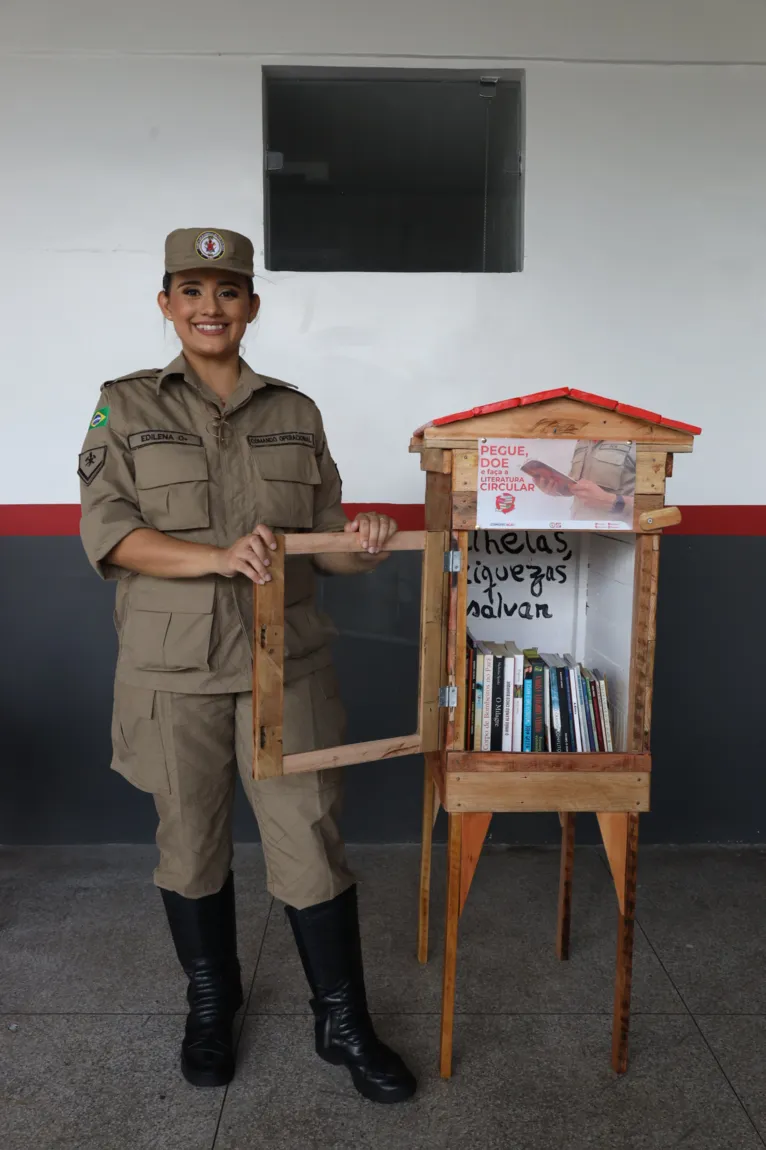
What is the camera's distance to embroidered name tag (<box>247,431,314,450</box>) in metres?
1.87

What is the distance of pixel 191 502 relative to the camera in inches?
70.9

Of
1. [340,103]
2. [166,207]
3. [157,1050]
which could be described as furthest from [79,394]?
[157,1050]

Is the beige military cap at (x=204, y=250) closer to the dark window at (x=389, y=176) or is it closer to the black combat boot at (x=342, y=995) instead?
the dark window at (x=389, y=176)

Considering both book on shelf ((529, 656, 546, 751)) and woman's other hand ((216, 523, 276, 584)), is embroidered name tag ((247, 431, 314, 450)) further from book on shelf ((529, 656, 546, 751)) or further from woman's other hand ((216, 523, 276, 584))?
book on shelf ((529, 656, 546, 751))

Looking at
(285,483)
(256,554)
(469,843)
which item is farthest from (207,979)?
(285,483)

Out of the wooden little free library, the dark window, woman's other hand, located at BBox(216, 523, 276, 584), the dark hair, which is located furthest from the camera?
the dark window

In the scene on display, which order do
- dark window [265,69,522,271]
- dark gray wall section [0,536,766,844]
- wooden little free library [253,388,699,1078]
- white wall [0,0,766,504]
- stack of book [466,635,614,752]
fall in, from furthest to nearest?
dark gray wall section [0,536,766,844] → dark window [265,69,522,271] → white wall [0,0,766,504] → stack of book [466,635,614,752] → wooden little free library [253,388,699,1078]

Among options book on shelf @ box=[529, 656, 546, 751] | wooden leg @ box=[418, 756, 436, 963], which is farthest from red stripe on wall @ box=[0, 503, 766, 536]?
book on shelf @ box=[529, 656, 546, 751]

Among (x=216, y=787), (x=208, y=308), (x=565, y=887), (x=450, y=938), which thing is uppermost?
(x=208, y=308)

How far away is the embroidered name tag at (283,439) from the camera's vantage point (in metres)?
1.87

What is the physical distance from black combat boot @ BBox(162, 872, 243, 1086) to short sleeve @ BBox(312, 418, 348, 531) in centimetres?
85

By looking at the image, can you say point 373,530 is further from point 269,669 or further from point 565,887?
point 565,887

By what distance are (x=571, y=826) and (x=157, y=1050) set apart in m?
1.17

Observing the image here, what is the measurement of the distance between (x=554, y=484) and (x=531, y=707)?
507 millimetres
